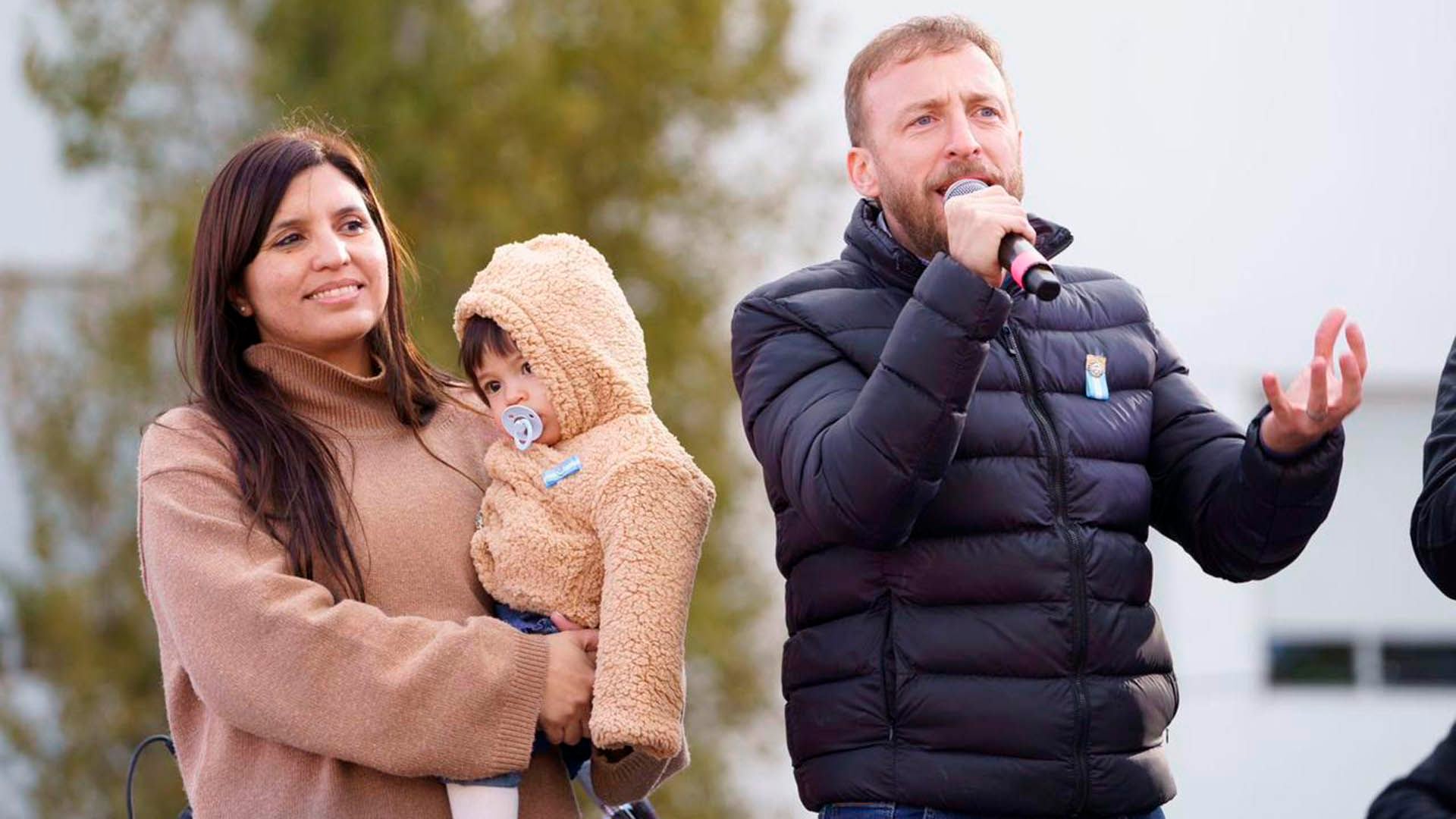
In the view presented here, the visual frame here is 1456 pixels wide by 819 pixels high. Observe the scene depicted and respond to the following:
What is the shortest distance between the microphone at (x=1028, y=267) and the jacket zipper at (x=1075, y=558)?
18cm

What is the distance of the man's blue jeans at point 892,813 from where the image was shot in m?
2.99

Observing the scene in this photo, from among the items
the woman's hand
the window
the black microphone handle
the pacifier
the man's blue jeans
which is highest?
the black microphone handle

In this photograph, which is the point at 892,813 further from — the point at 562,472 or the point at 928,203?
the point at 928,203

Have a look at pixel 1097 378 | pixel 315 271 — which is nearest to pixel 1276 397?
pixel 1097 378

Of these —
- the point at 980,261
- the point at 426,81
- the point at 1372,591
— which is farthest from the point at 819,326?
the point at 1372,591

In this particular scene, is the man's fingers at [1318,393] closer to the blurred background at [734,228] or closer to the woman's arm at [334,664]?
the woman's arm at [334,664]

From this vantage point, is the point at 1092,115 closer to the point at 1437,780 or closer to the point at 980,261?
the point at 980,261

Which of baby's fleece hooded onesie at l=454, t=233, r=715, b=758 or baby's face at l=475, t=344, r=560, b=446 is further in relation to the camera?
baby's face at l=475, t=344, r=560, b=446

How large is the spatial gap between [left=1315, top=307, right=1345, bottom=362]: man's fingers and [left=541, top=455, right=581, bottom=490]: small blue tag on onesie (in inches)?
45.5

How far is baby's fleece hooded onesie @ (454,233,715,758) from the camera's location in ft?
10.3

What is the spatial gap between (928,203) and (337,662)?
1166 mm

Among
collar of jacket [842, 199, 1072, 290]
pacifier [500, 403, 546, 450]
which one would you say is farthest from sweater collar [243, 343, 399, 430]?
collar of jacket [842, 199, 1072, 290]

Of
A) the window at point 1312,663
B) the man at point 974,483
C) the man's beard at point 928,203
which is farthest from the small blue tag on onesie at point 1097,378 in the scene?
the window at point 1312,663

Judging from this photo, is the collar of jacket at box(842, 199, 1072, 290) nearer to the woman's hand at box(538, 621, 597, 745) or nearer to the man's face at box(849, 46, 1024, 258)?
the man's face at box(849, 46, 1024, 258)
